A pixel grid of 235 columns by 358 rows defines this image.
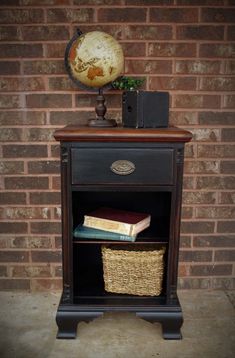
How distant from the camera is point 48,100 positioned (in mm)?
2023

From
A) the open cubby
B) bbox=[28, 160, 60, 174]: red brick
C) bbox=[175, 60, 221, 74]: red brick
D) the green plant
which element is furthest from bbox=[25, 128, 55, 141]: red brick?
bbox=[175, 60, 221, 74]: red brick

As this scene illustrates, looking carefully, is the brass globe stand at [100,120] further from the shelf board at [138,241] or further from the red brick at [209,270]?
the red brick at [209,270]

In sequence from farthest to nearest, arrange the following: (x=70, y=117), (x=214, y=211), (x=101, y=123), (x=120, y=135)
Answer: (x=214, y=211) < (x=70, y=117) < (x=101, y=123) < (x=120, y=135)

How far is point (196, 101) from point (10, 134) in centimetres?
108

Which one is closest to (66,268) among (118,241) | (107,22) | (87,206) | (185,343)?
(118,241)

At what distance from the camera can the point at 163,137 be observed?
5.15 ft

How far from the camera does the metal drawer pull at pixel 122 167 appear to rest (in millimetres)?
1604

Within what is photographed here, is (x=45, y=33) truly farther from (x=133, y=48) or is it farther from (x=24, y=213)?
(x=24, y=213)

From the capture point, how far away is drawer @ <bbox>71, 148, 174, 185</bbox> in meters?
1.60

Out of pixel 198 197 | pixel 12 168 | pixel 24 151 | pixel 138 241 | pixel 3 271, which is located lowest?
pixel 3 271

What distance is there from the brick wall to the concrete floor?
0.62 ft

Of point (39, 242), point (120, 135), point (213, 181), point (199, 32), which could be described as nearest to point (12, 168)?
point (39, 242)

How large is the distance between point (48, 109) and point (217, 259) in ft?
4.47

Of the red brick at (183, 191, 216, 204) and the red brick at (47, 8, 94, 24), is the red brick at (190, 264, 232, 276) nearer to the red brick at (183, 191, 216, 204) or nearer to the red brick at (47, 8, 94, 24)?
the red brick at (183, 191, 216, 204)
